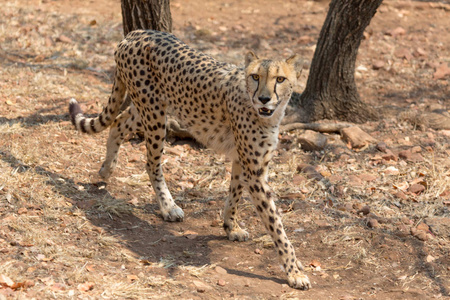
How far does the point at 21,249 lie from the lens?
381cm

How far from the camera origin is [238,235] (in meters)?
4.73

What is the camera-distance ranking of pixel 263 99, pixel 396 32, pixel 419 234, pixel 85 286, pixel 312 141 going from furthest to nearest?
1. pixel 396 32
2. pixel 312 141
3. pixel 419 234
4. pixel 263 99
5. pixel 85 286

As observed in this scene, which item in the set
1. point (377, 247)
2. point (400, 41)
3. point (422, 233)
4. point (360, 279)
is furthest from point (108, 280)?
point (400, 41)

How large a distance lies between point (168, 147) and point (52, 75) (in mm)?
2072

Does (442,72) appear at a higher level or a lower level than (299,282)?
higher

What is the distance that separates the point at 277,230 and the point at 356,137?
8.03ft

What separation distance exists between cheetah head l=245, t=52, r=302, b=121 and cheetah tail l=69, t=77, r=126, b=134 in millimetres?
1533

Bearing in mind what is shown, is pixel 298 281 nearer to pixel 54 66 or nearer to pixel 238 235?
pixel 238 235

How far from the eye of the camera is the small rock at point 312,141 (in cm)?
611

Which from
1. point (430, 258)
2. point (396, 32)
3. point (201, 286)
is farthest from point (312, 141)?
point (396, 32)

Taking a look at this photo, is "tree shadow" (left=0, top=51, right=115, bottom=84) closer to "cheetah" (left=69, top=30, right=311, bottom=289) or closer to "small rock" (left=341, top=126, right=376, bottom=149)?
"cheetah" (left=69, top=30, right=311, bottom=289)

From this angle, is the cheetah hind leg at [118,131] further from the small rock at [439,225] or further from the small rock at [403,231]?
the small rock at [439,225]

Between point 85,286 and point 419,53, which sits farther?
point 419,53

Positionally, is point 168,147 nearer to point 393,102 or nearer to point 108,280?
point 108,280
